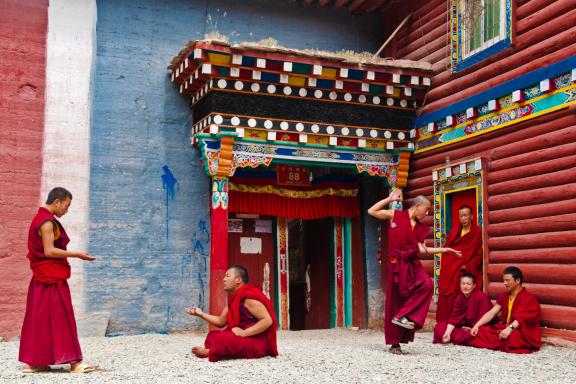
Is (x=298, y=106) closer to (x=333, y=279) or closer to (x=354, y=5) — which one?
(x=354, y=5)

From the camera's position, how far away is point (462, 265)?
8016mm

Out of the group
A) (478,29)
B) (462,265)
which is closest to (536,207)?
(462,265)

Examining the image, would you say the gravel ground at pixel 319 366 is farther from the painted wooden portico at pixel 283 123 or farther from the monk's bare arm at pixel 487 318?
the painted wooden portico at pixel 283 123

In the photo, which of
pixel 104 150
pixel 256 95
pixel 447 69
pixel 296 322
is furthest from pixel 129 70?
pixel 296 322

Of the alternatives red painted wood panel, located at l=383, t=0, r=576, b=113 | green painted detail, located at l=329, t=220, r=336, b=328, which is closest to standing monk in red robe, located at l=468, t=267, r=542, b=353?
red painted wood panel, located at l=383, t=0, r=576, b=113

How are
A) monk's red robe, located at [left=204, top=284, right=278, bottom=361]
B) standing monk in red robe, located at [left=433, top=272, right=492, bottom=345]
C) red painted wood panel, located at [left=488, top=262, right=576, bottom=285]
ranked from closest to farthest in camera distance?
monk's red robe, located at [left=204, top=284, right=278, bottom=361] < red painted wood panel, located at [left=488, top=262, right=576, bottom=285] < standing monk in red robe, located at [left=433, top=272, right=492, bottom=345]

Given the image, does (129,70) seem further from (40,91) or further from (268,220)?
(268,220)

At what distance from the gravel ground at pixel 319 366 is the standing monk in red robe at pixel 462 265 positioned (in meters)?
0.67

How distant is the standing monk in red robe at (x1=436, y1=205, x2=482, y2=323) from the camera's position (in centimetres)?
794

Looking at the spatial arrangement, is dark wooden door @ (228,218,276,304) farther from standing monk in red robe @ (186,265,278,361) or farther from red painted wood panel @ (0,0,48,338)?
standing monk in red robe @ (186,265,278,361)

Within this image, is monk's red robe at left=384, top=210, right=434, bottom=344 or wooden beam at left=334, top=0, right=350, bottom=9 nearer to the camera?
monk's red robe at left=384, top=210, right=434, bottom=344

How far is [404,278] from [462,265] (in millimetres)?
2001

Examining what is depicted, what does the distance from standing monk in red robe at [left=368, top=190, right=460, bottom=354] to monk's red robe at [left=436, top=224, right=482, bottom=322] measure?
67.0 inches

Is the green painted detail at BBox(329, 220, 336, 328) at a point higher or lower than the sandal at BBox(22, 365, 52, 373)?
higher
